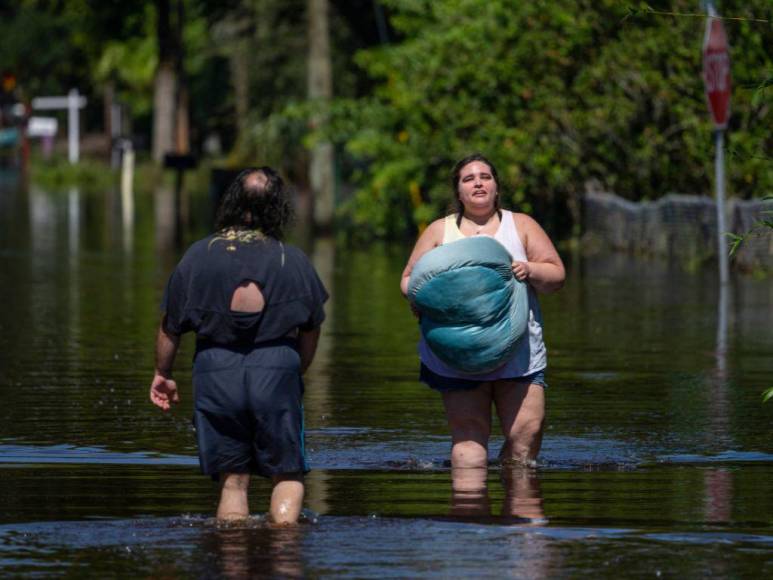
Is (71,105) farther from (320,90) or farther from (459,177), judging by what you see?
(459,177)

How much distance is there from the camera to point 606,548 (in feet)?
25.8

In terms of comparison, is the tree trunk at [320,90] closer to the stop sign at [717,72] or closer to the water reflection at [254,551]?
the stop sign at [717,72]

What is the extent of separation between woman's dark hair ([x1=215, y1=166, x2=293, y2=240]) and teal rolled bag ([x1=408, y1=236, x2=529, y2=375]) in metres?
1.25

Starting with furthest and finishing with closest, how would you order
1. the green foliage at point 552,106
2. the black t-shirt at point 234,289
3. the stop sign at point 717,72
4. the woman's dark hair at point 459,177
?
1. the green foliage at point 552,106
2. the stop sign at point 717,72
3. the woman's dark hair at point 459,177
4. the black t-shirt at point 234,289

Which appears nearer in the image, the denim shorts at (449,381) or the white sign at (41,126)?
the denim shorts at (449,381)

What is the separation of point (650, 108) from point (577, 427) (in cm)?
1754

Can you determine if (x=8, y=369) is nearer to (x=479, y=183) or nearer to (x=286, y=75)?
(x=479, y=183)

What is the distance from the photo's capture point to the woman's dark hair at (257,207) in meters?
8.08

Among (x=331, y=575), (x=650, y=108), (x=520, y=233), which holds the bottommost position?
(x=331, y=575)

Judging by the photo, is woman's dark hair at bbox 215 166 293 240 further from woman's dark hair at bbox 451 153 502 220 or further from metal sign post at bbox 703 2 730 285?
metal sign post at bbox 703 2 730 285

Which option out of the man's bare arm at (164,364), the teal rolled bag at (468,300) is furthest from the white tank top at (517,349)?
the man's bare arm at (164,364)

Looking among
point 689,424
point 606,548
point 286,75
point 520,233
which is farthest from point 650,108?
point 286,75

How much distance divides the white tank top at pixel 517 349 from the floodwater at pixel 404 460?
466 mm

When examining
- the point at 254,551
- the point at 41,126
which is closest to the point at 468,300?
the point at 254,551
